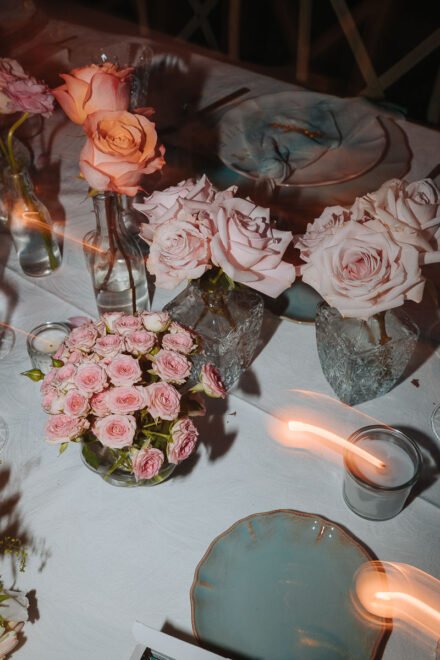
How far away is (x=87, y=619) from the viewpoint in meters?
0.73

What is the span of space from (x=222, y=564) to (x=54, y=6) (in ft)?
5.76

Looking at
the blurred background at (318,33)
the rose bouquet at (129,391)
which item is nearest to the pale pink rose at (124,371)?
the rose bouquet at (129,391)

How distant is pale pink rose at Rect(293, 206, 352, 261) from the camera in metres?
0.75

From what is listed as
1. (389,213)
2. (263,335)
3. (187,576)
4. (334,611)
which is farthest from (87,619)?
(389,213)

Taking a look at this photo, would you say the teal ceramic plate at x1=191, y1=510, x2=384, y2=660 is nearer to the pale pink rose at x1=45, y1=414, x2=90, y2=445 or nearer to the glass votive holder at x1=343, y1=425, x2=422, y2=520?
the glass votive holder at x1=343, y1=425, x2=422, y2=520

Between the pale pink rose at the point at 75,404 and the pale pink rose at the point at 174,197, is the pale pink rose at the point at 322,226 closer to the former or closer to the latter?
the pale pink rose at the point at 174,197

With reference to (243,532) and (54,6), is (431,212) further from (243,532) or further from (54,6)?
(54,6)

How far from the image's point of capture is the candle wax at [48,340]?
3.20 feet

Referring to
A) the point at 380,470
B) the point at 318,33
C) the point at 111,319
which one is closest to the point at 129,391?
the point at 111,319

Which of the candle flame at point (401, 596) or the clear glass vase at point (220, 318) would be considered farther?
the clear glass vase at point (220, 318)

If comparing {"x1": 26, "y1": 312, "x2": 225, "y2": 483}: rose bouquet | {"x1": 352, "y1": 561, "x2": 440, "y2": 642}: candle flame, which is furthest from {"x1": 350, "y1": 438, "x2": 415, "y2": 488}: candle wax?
{"x1": 26, "y1": 312, "x2": 225, "y2": 483}: rose bouquet

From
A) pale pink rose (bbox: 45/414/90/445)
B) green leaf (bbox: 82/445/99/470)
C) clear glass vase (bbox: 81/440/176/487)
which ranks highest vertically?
pale pink rose (bbox: 45/414/90/445)

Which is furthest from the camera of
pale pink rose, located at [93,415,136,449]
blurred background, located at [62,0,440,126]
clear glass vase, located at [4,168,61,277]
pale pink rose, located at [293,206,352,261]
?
blurred background, located at [62,0,440,126]

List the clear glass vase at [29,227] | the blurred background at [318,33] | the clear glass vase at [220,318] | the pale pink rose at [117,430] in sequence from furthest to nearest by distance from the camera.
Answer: the blurred background at [318,33], the clear glass vase at [29,227], the clear glass vase at [220,318], the pale pink rose at [117,430]
